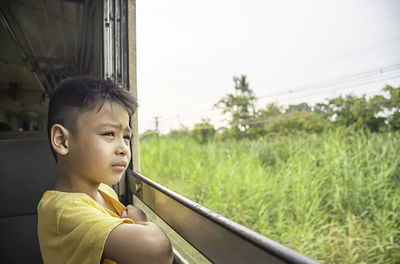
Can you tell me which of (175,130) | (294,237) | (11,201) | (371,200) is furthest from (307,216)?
(175,130)

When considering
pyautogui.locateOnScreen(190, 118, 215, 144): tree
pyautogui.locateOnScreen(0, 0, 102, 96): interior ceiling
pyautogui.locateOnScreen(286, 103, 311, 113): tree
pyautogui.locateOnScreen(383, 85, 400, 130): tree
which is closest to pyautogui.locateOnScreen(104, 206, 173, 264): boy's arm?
pyautogui.locateOnScreen(0, 0, 102, 96): interior ceiling

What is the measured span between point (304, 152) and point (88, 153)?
376 cm

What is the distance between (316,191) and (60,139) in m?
2.78

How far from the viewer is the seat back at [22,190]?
1157mm

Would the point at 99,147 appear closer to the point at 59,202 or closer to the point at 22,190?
the point at 59,202

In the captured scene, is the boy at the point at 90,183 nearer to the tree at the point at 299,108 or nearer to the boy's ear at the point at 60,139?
the boy's ear at the point at 60,139

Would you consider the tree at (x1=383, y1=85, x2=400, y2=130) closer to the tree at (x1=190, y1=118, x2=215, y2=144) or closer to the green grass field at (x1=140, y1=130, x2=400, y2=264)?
the green grass field at (x1=140, y1=130, x2=400, y2=264)

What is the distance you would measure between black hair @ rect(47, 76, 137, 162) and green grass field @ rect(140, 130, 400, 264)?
0.91 m

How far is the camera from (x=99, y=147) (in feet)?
2.19

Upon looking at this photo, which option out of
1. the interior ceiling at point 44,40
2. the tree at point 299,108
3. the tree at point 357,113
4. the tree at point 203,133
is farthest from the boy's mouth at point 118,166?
the tree at point 299,108

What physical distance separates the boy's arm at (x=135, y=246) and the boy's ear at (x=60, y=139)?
29 cm

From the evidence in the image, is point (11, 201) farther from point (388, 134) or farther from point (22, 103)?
point (22, 103)

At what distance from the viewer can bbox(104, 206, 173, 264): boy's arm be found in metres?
0.51

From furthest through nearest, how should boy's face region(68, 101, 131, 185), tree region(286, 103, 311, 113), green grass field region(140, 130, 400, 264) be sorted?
tree region(286, 103, 311, 113)
green grass field region(140, 130, 400, 264)
boy's face region(68, 101, 131, 185)
